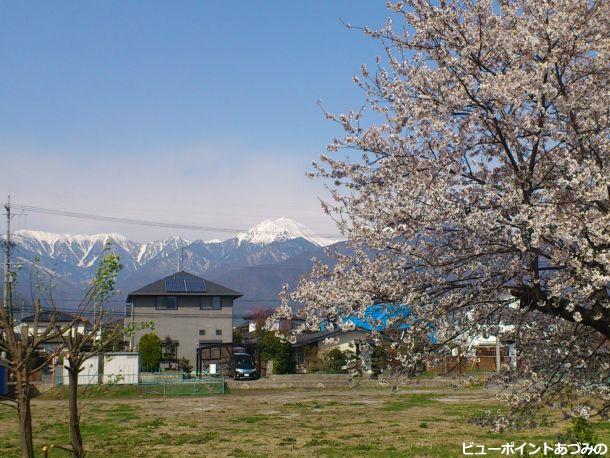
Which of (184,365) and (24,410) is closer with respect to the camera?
(24,410)

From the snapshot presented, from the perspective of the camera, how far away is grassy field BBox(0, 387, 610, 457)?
17844 mm

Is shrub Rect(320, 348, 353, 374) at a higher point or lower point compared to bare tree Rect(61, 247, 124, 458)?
lower

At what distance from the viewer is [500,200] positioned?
7.05m

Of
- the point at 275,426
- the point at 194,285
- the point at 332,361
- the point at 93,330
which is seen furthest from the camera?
the point at 194,285

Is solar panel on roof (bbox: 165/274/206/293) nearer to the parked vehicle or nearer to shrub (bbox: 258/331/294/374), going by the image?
the parked vehicle

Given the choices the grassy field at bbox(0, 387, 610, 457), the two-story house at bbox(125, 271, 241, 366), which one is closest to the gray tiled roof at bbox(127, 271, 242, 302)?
the two-story house at bbox(125, 271, 241, 366)

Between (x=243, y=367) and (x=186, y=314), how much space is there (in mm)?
18294

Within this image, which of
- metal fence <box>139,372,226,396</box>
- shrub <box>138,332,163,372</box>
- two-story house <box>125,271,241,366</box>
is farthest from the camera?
two-story house <box>125,271,241,366</box>

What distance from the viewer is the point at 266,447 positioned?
18.2m

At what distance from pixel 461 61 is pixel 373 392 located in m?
33.9

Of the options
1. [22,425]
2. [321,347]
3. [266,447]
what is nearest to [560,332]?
[22,425]

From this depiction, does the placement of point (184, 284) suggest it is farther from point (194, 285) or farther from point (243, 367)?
point (243, 367)

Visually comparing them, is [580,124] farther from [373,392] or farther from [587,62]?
[373,392]

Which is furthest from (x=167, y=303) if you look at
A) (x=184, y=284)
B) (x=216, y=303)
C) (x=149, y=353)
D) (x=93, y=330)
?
(x=93, y=330)
